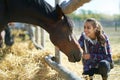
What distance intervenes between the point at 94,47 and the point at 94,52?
0.26 feet

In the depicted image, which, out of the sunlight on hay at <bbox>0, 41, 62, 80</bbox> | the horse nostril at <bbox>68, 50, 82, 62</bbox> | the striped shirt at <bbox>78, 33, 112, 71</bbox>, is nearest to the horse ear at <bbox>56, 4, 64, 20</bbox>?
A: the horse nostril at <bbox>68, 50, 82, 62</bbox>

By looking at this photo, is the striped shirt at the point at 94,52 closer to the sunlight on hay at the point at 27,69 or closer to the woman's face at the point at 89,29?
the woman's face at the point at 89,29

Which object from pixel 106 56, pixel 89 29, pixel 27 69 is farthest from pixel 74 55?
pixel 27 69

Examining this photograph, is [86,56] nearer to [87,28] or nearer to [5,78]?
[87,28]

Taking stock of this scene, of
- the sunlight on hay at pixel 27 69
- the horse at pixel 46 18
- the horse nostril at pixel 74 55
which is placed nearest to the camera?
the horse at pixel 46 18

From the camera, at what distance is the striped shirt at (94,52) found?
18.7ft

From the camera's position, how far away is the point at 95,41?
575cm

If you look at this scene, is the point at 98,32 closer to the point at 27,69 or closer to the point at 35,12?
the point at 35,12

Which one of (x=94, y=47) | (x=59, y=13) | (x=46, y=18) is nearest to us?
(x=59, y=13)

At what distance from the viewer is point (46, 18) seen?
501 cm

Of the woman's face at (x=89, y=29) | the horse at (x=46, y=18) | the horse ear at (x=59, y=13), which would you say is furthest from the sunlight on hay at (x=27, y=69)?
the horse ear at (x=59, y=13)

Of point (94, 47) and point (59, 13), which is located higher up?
point (59, 13)

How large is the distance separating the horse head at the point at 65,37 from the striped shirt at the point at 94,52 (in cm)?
58

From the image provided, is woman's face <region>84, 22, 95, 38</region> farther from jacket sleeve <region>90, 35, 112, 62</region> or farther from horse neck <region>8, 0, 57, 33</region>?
horse neck <region>8, 0, 57, 33</region>
